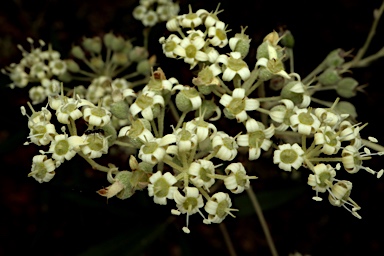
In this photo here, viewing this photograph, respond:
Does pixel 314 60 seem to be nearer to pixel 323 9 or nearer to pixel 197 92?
pixel 323 9

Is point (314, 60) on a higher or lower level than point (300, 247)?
higher

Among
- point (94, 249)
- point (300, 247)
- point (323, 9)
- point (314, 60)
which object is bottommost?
point (300, 247)

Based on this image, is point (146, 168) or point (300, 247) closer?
point (146, 168)

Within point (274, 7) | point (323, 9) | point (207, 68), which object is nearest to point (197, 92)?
point (207, 68)

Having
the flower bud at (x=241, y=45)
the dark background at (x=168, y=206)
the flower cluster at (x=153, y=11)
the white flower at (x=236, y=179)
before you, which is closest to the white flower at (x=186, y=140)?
the white flower at (x=236, y=179)

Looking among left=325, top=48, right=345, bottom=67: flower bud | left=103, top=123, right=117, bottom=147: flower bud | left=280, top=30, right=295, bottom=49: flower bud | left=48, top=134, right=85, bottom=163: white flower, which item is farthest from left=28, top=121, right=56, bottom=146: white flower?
left=325, top=48, right=345, bottom=67: flower bud

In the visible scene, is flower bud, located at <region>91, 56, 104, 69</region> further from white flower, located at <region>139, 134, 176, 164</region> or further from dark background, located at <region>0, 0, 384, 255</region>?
white flower, located at <region>139, 134, 176, 164</region>

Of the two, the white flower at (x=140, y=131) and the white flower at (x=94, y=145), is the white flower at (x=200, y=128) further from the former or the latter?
the white flower at (x=94, y=145)
